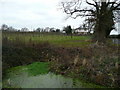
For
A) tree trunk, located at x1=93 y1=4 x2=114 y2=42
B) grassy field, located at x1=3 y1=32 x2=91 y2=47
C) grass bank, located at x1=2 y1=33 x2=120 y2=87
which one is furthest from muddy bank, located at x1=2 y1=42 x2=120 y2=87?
tree trunk, located at x1=93 y1=4 x2=114 y2=42

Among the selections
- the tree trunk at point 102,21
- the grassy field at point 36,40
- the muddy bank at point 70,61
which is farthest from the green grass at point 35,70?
the tree trunk at point 102,21

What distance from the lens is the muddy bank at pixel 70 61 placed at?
9.07 m

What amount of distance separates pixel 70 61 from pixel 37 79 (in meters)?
2.93

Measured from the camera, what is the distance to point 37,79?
9172mm

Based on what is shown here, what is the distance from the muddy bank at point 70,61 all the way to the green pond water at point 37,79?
19.8 inches

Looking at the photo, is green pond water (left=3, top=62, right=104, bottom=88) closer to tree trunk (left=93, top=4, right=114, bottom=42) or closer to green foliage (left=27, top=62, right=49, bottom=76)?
green foliage (left=27, top=62, right=49, bottom=76)

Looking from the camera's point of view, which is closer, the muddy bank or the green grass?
the muddy bank

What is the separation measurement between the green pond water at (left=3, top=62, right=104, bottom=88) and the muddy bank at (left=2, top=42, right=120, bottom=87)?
1.65 ft

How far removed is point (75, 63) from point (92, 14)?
34.7 ft

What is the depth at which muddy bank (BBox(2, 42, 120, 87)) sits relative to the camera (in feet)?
29.8

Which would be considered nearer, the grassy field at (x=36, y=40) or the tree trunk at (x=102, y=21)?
the grassy field at (x=36, y=40)

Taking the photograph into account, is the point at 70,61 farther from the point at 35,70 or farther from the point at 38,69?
the point at 35,70

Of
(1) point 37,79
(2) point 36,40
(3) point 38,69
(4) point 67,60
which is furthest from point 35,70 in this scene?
(2) point 36,40

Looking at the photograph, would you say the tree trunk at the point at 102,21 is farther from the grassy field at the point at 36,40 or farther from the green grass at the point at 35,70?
the green grass at the point at 35,70
